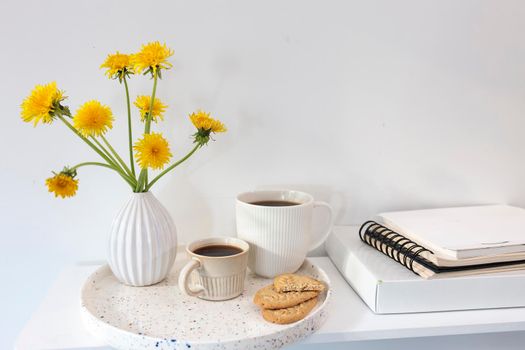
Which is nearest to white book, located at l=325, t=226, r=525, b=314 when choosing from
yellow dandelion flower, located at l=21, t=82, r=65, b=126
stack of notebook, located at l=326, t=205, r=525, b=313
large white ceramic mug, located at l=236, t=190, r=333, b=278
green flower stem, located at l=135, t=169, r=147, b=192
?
stack of notebook, located at l=326, t=205, r=525, b=313

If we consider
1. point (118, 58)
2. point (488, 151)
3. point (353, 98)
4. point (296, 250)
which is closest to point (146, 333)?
point (296, 250)

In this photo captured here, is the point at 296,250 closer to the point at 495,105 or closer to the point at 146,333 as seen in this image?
the point at 146,333

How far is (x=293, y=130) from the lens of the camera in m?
0.79

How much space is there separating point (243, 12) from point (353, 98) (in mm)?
225

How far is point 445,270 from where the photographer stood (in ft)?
2.02

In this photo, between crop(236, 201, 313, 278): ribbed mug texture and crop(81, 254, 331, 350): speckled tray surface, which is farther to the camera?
crop(236, 201, 313, 278): ribbed mug texture

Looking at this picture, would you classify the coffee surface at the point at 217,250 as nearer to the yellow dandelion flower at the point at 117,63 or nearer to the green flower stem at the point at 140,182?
the green flower stem at the point at 140,182

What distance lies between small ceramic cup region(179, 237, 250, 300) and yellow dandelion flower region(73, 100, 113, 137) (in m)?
0.20

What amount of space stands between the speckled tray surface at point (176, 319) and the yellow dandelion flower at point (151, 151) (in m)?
0.18

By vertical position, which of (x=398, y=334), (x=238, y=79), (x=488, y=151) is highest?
(x=238, y=79)

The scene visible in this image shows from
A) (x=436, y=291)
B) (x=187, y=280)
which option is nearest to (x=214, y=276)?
(x=187, y=280)

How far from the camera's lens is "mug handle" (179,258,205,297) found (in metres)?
0.61

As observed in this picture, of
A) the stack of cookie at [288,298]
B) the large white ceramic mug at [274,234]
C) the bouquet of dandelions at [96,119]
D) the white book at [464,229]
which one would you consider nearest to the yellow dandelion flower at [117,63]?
the bouquet of dandelions at [96,119]

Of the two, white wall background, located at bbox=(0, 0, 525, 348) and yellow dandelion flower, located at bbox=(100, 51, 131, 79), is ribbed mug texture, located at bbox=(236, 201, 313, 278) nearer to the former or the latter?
white wall background, located at bbox=(0, 0, 525, 348)
